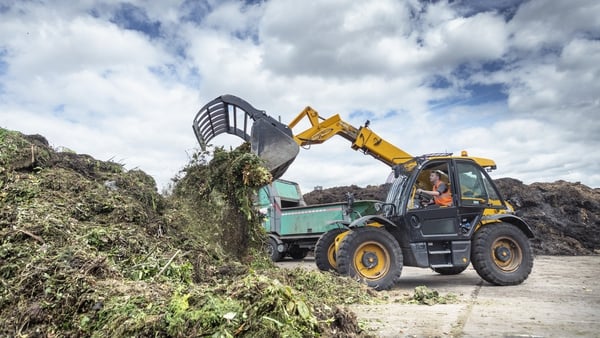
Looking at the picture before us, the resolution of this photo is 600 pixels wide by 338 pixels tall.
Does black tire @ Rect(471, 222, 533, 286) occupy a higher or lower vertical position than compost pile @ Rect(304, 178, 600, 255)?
lower

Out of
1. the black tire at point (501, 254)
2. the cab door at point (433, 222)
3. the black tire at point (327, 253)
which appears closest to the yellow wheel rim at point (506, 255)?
the black tire at point (501, 254)

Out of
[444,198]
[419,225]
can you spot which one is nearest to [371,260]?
[419,225]

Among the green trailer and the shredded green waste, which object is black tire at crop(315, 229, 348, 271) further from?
the green trailer

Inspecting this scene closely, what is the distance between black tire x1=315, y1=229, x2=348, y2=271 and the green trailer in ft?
11.1

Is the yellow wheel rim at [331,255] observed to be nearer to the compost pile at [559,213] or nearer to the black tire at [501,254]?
the black tire at [501,254]

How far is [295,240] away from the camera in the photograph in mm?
12734

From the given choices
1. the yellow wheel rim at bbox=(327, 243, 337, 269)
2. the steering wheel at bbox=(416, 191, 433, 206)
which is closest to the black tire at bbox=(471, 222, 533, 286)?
the steering wheel at bbox=(416, 191, 433, 206)

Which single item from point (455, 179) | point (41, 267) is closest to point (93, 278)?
point (41, 267)

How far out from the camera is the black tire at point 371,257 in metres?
7.03

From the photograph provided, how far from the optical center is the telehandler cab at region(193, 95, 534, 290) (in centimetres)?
707

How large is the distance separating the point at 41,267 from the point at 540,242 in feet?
44.2

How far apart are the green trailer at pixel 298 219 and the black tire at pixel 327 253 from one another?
11.1ft

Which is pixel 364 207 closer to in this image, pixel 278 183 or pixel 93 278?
pixel 278 183

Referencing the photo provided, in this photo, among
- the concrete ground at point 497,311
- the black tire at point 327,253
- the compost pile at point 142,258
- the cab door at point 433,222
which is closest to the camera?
the compost pile at point 142,258
